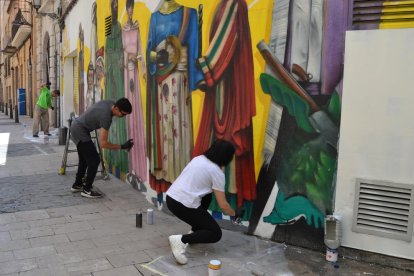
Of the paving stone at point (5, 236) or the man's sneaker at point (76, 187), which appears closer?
the paving stone at point (5, 236)

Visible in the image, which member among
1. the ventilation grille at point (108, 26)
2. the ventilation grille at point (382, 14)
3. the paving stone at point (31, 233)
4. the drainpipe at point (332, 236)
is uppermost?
the ventilation grille at point (108, 26)

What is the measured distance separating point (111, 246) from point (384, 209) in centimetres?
277

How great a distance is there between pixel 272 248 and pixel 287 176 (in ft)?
2.53

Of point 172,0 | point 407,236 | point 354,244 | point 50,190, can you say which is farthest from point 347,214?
point 50,190

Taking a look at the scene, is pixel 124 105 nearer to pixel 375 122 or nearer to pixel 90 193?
pixel 90 193

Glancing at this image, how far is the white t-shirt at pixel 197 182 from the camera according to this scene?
4.04 metres

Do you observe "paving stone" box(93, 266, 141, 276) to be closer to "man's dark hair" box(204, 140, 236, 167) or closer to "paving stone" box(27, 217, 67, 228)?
"man's dark hair" box(204, 140, 236, 167)

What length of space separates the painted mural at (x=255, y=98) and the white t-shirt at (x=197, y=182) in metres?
0.71

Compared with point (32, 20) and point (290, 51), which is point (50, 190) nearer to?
point (290, 51)

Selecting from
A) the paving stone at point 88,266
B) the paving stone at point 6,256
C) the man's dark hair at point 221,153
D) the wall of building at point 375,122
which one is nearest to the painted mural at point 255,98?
the wall of building at point 375,122

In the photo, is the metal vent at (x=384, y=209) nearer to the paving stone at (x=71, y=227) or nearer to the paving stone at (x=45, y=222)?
the paving stone at (x=71, y=227)

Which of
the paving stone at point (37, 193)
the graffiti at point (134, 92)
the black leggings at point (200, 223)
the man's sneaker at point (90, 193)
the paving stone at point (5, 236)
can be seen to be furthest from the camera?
the graffiti at point (134, 92)

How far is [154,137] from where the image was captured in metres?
6.15

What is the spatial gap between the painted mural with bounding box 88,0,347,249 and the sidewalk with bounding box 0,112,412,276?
39 cm
